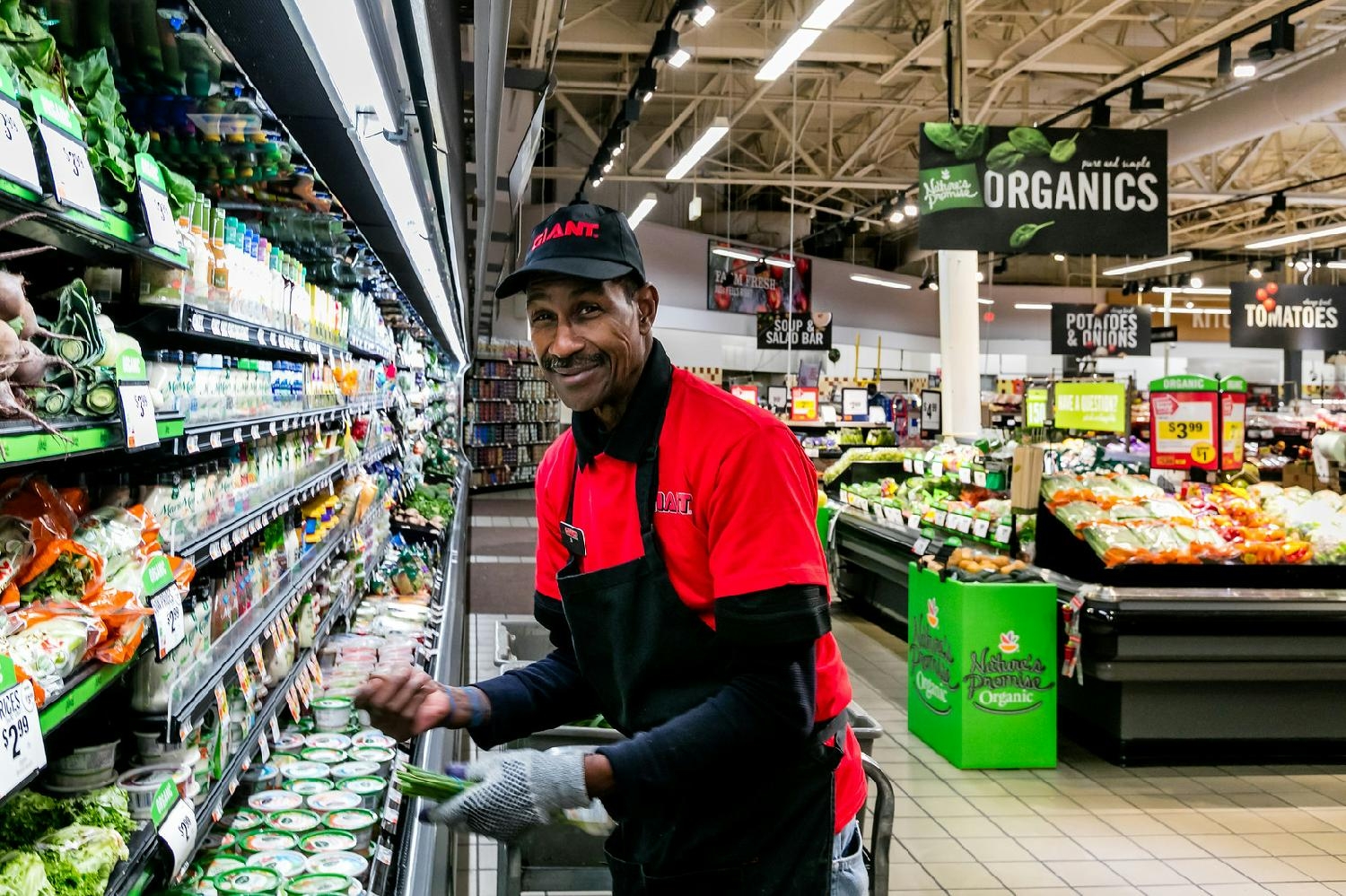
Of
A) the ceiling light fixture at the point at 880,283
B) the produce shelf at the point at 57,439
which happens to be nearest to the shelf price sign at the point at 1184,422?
the produce shelf at the point at 57,439

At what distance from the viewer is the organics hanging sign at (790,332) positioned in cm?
1752

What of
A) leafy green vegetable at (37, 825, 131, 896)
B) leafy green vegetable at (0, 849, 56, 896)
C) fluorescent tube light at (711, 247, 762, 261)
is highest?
fluorescent tube light at (711, 247, 762, 261)

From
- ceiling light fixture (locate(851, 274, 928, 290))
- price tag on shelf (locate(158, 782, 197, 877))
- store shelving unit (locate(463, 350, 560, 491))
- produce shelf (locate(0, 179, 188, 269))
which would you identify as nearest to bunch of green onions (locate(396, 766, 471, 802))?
price tag on shelf (locate(158, 782, 197, 877))

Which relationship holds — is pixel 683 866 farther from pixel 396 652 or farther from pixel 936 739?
pixel 936 739

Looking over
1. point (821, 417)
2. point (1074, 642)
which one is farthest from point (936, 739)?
point (821, 417)

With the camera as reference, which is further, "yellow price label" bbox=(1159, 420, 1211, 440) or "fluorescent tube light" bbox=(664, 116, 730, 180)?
"fluorescent tube light" bbox=(664, 116, 730, 180)

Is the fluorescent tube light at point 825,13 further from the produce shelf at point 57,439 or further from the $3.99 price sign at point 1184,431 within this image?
the produce shelf at point 57,439

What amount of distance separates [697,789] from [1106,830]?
3307 mm

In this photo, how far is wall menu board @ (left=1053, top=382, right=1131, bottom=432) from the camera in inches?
319

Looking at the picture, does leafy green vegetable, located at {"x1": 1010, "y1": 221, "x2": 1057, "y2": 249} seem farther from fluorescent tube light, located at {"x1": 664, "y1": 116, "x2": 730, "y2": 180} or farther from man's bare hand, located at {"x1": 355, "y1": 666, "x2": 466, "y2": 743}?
man's bare hand, located at {"x1": 355, "y1": 666, "x2": 466, "y2": 743}

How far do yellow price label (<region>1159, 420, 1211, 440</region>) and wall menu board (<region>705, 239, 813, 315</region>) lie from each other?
12429mm

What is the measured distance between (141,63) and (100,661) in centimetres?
110

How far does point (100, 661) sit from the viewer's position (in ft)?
4.85

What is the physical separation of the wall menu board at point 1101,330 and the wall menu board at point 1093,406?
965cm
